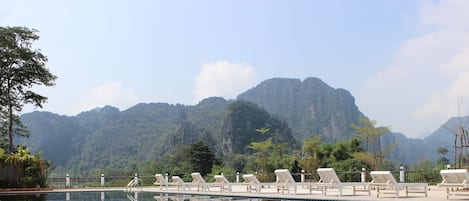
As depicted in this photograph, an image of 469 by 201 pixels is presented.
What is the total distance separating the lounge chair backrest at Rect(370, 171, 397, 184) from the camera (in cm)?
1057

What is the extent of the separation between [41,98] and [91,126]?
5207 cm

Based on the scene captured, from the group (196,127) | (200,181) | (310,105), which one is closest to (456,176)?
(200,181)

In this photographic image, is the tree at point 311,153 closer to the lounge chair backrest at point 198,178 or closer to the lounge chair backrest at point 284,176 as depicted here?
the lounge chair backrest at point 198,178

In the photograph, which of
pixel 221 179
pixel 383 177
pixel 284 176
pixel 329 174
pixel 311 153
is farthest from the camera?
pixel 311 153

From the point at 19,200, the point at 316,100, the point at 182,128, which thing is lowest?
the point at 19,200

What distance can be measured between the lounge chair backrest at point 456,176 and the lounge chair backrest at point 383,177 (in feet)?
3.56

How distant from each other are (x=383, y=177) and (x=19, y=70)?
1967 centimetres

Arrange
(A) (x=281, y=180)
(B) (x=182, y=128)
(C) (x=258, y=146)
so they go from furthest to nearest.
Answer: (B) (x=182, y=128), (C) (x=258, y=146), (A) (x=281, y=180)

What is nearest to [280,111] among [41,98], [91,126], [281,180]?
[91,126]

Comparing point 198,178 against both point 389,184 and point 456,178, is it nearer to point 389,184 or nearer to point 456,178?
point 389,184

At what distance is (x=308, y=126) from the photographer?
83.6m

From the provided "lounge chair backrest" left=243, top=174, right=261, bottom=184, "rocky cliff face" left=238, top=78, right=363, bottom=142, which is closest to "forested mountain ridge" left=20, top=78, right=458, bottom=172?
"rocky cliff face" left=238, top=78, right=363, bottom=142

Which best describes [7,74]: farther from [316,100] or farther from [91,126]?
[316,100]

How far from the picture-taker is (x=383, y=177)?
10820 mm
